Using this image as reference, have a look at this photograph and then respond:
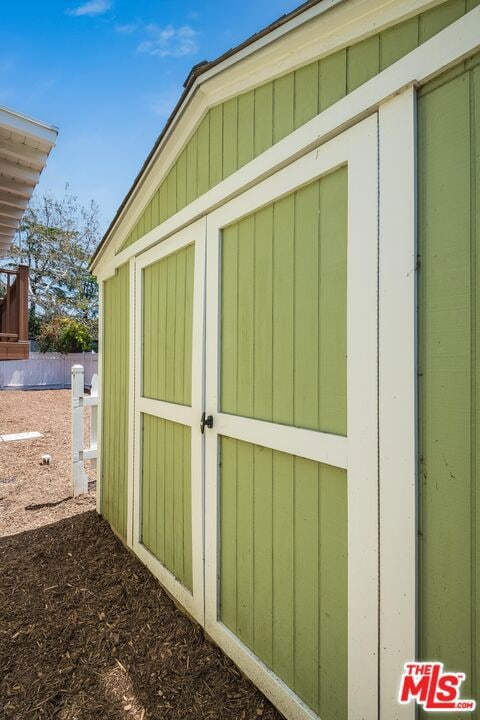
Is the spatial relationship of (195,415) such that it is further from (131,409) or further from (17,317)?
(17,317)

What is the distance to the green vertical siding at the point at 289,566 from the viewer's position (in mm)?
1387

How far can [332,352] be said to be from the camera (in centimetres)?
142

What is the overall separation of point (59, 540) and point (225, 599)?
81.2 inches

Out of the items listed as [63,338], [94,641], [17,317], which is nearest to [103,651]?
[94,641]

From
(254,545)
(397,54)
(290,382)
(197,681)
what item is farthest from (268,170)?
(197,681)

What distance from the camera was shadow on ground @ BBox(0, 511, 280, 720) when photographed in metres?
1.70

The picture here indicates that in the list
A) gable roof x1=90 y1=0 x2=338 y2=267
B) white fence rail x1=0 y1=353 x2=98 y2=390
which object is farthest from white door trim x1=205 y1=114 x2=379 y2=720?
white fence rail x1=0 y1=353 x2=98 y2=390

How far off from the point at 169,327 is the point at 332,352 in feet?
4.73

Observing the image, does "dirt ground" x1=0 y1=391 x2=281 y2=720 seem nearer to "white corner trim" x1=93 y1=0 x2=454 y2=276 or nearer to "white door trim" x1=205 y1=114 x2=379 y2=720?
"white door trim" x1=205 y1=114 x2=379 y2=720

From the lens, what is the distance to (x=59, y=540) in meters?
3.33

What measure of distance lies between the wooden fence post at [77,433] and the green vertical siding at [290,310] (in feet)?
9.08

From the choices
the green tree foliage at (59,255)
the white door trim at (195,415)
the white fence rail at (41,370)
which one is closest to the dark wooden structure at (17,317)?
the white door trim at (195,415)

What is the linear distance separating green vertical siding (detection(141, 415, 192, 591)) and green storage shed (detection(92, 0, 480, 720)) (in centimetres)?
3

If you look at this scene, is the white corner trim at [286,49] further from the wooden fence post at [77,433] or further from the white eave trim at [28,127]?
the wooden fence post at [77,433]
